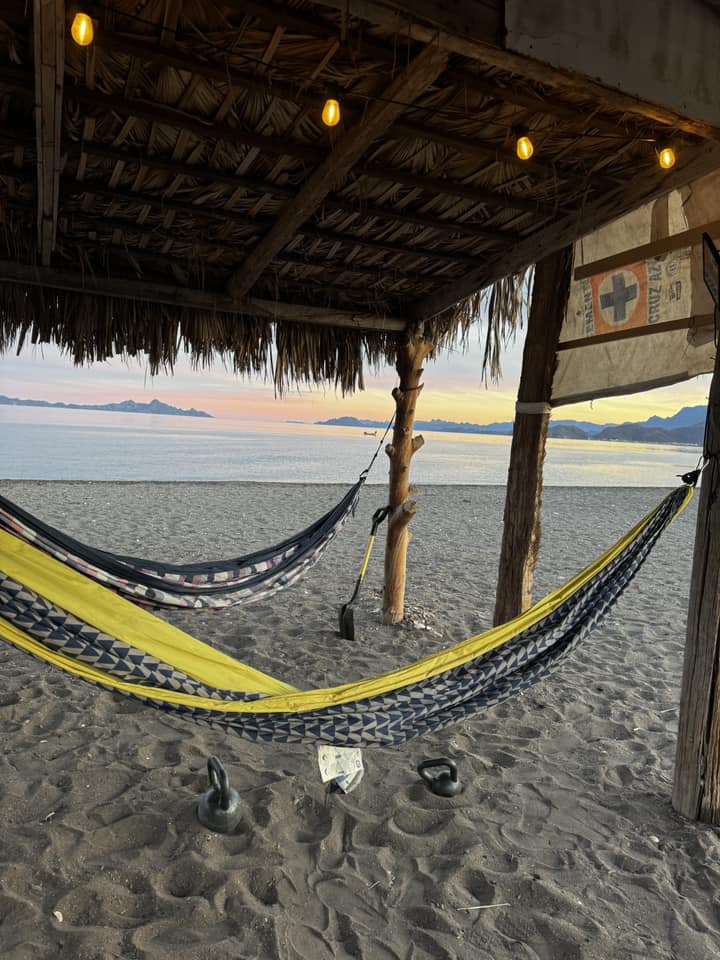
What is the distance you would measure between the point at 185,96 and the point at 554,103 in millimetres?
837

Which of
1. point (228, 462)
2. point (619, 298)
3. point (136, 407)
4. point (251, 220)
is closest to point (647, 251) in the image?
point (619, 298)

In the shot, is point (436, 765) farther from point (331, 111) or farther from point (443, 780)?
point (331, 111)

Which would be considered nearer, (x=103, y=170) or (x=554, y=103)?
(x=554, y=103)

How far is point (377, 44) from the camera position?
118 cm

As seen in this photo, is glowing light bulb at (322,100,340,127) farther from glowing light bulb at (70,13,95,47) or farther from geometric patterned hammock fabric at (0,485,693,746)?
geometric patterned hammock fabric at (0,485,693,746)

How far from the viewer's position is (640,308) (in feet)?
6.56

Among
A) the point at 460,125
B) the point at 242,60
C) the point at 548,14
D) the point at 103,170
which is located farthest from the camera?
the point at 103,170

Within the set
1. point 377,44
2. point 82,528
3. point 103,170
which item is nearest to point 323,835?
point 377,44

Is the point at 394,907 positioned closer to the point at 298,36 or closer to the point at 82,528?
the point at 298,36

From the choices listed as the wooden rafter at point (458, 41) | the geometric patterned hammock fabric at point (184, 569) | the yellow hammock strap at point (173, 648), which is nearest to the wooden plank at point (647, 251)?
the wooden rafter at point (458, 41)

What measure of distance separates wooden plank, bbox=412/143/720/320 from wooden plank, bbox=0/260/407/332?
458 mm

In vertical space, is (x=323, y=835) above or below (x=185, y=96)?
below

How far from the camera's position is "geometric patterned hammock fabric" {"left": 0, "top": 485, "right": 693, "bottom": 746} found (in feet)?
3.78

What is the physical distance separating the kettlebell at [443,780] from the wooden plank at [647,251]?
5.34 feet
